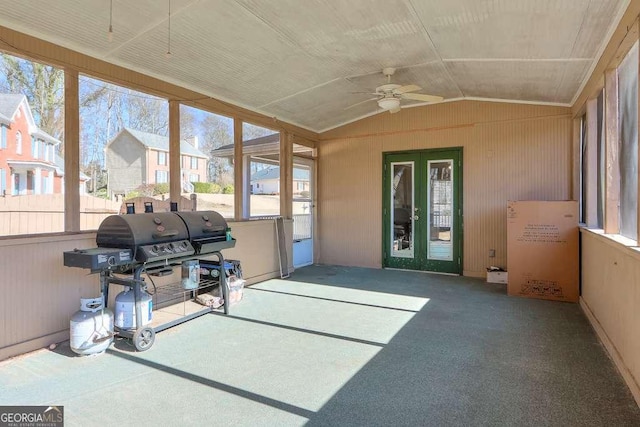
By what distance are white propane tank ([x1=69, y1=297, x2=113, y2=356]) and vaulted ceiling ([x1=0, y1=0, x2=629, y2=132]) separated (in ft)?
7.69

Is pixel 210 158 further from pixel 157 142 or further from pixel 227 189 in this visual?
pixel 157 142

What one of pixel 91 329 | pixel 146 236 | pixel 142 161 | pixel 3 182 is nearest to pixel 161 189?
pixel 142 161

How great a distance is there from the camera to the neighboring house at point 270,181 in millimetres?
6191

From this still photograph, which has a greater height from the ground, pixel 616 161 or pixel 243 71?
pixel 243 71

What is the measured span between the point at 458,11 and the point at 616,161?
2074 mm

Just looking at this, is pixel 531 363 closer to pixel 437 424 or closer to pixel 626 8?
pixel 437 424

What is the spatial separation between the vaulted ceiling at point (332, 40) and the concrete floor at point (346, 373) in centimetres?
272

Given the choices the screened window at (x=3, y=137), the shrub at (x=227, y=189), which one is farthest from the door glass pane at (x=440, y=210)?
the screened window at (x=3, y=137)

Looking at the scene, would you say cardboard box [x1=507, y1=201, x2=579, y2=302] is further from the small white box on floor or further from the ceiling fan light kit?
the ceiling fan light kit

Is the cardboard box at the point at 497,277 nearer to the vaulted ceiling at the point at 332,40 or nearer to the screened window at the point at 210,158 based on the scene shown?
the vaulted ceiling at the point at 332,40

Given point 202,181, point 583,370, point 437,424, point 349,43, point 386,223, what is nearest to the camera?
point 437,424

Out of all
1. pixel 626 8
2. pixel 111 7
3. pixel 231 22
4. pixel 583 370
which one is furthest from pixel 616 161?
pixel 111 7

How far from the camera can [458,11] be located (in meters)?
3.31

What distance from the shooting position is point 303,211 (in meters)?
7.46
